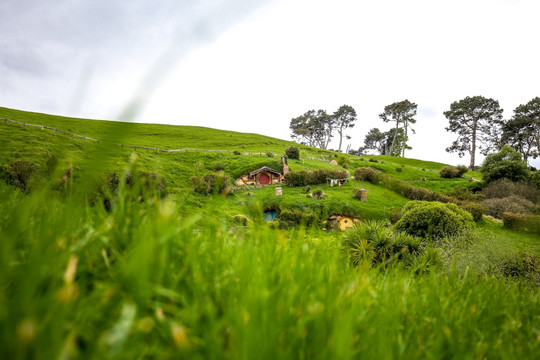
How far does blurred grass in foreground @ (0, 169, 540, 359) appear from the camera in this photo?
0.62 m

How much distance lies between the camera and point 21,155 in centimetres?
3272

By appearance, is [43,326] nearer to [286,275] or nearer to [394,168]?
[286,275]

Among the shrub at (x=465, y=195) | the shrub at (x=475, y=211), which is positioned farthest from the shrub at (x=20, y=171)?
the shrub at (x=465, y=195)

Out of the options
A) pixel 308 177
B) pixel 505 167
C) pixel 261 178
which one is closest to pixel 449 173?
pixel 505 167

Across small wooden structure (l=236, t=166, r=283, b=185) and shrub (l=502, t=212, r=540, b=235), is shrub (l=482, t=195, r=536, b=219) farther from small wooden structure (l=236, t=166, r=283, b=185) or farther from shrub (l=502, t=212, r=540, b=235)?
small wooden structure (l=236, t=166, r=283, b=185)

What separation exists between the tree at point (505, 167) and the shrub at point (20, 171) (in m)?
70.8

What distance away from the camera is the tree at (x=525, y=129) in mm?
71188

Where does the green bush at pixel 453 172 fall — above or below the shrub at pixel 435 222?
above

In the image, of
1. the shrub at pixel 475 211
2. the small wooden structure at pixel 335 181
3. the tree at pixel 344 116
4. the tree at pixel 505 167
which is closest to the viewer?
the shrub at pixel 475 211

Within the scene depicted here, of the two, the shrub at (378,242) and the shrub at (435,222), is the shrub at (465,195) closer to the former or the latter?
the shrub at (435,222)

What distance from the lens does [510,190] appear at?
43219 mm

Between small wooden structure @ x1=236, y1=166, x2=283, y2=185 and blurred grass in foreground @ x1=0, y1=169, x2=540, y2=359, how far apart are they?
50914 mm

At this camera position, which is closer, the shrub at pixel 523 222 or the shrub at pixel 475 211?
the shrub at pixel 523 222

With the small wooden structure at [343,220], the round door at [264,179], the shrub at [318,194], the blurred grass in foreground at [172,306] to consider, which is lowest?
the small wooden structure at [343,220]
